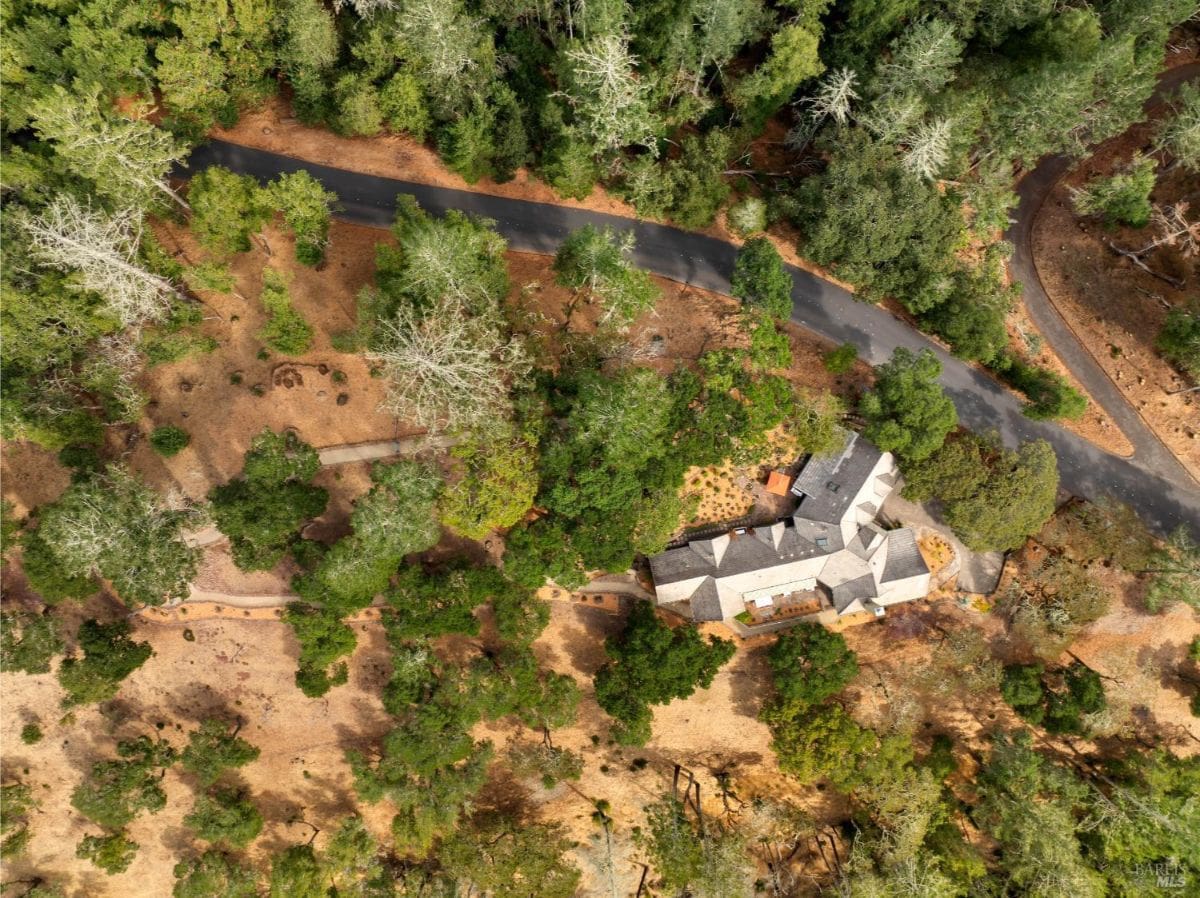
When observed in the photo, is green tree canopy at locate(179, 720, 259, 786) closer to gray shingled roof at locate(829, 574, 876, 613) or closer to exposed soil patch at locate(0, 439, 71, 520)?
exposed soil patch at locate(0, 439, 71, 520)

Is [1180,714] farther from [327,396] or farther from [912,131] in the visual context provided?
[327,396]

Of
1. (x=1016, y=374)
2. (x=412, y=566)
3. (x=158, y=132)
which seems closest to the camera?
(x=158, y=132)

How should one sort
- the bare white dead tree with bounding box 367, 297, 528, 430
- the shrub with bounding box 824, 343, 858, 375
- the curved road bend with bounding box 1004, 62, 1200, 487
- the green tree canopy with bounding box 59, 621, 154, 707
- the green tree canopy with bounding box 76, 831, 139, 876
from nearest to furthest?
the bare white dead tree with bounding box 367, 297, 528, 430, the green tree canopy with bounding box 59, 621, 154, 707, the shrub with bounding box 824, 343, 858, 375, the green tree canopy with bounding box 76, 831, 139, 876, the curved road bend with bounding box 1004, 62, 1200, 487

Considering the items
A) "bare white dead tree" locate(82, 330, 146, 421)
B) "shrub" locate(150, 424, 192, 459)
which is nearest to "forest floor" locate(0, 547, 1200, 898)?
"shrub" locate(150, 424, 192, 459)

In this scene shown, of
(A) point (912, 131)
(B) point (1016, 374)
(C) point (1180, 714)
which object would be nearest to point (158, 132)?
(A) point (912, 131)

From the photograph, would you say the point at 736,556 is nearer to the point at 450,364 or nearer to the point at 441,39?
the point at 450,364

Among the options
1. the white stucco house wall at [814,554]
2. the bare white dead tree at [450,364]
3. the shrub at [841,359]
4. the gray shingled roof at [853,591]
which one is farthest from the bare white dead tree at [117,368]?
the gray shingled roof at [853,591]

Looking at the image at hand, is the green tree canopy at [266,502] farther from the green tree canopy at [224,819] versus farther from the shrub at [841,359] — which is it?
the shrub at [841,359]
